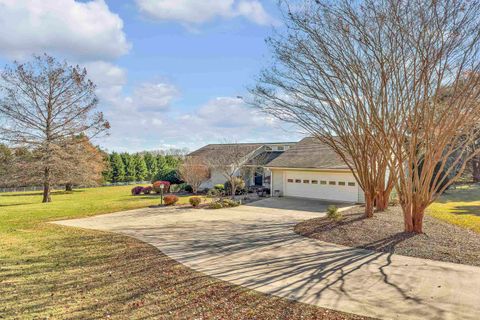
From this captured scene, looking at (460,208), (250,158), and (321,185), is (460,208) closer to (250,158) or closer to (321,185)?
(321,185)

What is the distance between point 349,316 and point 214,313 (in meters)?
2.30

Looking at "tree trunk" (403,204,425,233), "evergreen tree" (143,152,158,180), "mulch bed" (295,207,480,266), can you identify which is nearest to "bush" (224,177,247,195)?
"mulch bed" (295,207,480,266)

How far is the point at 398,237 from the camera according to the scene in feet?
35.0

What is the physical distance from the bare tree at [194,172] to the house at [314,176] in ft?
22.2

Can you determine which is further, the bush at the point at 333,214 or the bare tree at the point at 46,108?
the bare tree at the point at 46,108

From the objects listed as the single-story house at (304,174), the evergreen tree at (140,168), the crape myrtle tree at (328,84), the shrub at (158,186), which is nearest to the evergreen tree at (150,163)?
the evergreen tree at (140,168)

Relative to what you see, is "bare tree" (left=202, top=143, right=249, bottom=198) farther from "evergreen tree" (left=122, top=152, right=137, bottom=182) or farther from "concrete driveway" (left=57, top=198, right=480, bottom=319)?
"evergreen tree" (left=122, top=152, right=137, bottom=182)

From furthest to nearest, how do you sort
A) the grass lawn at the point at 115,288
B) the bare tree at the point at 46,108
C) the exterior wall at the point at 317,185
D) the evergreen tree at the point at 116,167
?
the evergreen tree at the point at 116,167
the bare tree at the point at 46,108
the exterior wall at the point at 317,185
the grass lawn at the point at 115,288

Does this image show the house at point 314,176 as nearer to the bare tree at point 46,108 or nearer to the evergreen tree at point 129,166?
the bare tree at point 46,108

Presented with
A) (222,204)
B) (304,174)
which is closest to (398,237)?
(222,204)

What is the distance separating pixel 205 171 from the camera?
95.3 feet

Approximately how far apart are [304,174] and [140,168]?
31541 millimetres

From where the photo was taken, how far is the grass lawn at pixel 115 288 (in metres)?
5.63

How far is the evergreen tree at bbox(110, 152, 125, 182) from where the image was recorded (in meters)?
45.2
